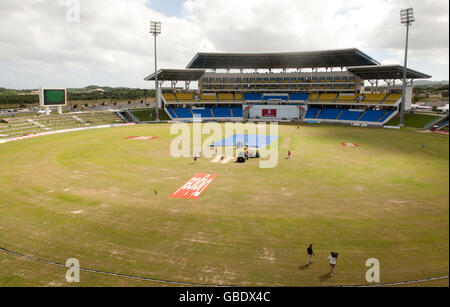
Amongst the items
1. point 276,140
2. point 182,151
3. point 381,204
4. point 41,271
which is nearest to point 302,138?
point 276,140

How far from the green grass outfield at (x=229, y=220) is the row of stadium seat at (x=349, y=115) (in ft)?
168

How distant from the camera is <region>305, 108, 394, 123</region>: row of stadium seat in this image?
7888 cm

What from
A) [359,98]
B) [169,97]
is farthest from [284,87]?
[169,97]

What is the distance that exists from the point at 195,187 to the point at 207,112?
72441 millimetres

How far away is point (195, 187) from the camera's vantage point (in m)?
25.0

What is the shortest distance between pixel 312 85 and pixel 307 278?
96.2m

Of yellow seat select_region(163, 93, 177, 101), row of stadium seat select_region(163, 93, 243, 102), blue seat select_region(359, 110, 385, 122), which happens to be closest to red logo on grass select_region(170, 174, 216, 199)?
blue seat select_region(359, 110, 385, 122)

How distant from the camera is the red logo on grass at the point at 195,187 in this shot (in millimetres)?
22984

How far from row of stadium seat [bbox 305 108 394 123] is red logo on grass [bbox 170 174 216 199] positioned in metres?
68.0

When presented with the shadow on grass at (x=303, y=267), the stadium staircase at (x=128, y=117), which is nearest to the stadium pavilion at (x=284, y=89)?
the stadium staircase at (x=128, y=117)

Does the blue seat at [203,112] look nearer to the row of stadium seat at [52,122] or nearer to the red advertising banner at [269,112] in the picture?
the red advertising banner at [269,112]

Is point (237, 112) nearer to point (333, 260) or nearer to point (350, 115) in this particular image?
point (350, 115)

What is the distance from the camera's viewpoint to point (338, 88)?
94875 mm
